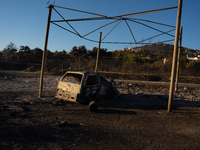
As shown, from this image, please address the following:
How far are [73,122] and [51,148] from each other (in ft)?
6.26

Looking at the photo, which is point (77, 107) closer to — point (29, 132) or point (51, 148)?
point (29, 132)

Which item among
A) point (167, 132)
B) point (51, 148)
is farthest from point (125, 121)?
point (51, 148)

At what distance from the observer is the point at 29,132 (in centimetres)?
449

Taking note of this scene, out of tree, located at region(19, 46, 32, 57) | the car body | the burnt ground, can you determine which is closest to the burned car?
the car body

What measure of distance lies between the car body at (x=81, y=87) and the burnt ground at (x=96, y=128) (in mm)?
555

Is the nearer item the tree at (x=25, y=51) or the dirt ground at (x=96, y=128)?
the dirt ground at (x=96, y=128)

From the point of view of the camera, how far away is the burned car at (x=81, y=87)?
7710mm

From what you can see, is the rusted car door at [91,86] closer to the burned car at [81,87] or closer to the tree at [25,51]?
the burned car at [81,87]

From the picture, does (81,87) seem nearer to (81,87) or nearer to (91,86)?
(81,87)

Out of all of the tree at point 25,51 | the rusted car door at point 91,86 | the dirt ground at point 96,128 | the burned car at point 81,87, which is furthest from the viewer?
the tree at point 25,51

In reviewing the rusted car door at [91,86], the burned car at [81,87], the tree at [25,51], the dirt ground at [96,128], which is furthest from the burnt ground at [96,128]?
the tree at [25,51]

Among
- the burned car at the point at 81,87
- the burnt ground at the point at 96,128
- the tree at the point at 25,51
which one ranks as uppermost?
the tree at the point at 25,51

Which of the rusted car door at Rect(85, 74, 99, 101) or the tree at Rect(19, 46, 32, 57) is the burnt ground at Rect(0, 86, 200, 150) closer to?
the rusted car door at Rect(85, 74, 99, 101)

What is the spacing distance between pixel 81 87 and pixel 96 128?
2.83 meters
